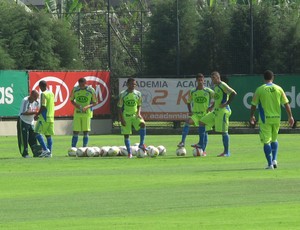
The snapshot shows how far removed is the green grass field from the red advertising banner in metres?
17.4

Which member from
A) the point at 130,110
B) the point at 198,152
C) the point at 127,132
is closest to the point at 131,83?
the point at 130,110

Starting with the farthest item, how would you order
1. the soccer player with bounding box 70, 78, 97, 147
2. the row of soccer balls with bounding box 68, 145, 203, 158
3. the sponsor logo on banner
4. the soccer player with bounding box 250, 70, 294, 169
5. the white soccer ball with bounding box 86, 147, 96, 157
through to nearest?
the sponsor logo on banner, the soccer player with bounding box 70, 78, 97, 147, the white soccer ball with bounding box 86, 147, 96, 157, the row of soccer balls with bounding box 68, 145, 203, 158, the soccer player with bounding box 250, 70, 294, 169

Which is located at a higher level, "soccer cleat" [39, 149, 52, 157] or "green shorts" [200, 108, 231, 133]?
"green shorts" [200, 108, 231, 133]

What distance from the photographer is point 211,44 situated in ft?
161

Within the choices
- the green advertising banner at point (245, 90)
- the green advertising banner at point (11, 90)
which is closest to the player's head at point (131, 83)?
the green advertising banner at point (11, 90)

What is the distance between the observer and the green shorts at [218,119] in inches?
1125

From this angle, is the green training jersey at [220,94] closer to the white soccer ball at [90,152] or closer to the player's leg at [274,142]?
the white soccer ball at [90,152]

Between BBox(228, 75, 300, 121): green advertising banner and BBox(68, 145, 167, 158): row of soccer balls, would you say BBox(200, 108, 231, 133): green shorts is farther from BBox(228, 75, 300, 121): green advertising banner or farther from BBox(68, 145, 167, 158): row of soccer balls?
BBox(228, 75, 300, 121): green advertising banner

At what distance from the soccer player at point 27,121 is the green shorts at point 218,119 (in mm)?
4453

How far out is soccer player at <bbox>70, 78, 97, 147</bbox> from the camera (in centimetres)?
3077

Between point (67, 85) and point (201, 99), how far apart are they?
1837 cm

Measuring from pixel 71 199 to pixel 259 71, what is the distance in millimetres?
31377

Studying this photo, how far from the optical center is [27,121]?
1160 inches

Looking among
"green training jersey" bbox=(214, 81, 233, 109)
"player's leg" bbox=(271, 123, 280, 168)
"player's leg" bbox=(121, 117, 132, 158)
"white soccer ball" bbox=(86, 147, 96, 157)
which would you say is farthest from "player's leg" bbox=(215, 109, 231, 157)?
"player's leg" bbox=(271, 123, 280, 168)
